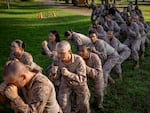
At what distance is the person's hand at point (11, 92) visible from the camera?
3.94 m

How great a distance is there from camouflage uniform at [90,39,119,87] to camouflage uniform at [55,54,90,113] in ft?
6.61

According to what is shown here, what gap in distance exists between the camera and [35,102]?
4156 mm

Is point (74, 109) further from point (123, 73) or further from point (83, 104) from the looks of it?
point (123, 73)

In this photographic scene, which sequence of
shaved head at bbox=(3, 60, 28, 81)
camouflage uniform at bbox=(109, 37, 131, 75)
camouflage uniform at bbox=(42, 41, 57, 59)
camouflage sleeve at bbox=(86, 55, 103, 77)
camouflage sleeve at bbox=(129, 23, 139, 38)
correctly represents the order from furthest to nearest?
1. camouflage sleeve at bbox=(129, 23, 139, 38)
2. camouflage uniform at bbox=(109, 37, 131, 75)
3. camouflage uniform at bbox=(42, 41, 57, 59)
4. camouflage sleeve at bbox=(86, 55, 103, 77)
5. shaved head at bbox=(3, 60, 28, 81)

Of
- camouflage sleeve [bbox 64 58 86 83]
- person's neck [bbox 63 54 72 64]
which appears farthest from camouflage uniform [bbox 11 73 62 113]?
camouflage sleeve [bbox 64 58 86 83]

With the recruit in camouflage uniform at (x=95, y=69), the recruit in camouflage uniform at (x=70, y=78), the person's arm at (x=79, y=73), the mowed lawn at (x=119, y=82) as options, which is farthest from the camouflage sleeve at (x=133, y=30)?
the person's arm at (x=79, y=73)

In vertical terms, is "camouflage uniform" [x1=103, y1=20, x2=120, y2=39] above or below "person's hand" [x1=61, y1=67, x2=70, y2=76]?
below

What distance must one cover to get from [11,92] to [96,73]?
3.60 m

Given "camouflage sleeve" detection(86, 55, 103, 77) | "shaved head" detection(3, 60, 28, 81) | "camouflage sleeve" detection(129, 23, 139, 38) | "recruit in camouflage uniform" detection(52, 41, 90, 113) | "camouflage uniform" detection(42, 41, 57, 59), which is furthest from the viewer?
"camouflage sleeve" detection(129, 23, 139, 38)

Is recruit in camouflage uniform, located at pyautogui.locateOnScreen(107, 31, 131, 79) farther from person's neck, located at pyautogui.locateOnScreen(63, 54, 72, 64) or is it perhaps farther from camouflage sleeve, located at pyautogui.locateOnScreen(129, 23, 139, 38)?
person's neck, located at pyautogui.locateOnScreen(63, 54, 72, 64)

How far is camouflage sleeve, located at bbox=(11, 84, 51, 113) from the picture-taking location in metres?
4.04

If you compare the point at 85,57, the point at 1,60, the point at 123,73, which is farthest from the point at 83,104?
the point at 1,60

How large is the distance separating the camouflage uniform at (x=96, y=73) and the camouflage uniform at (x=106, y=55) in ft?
3.29

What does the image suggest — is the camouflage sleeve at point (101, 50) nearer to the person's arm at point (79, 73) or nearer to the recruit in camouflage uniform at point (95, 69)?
the recruit in camouflage uniform at point (95, 69)
